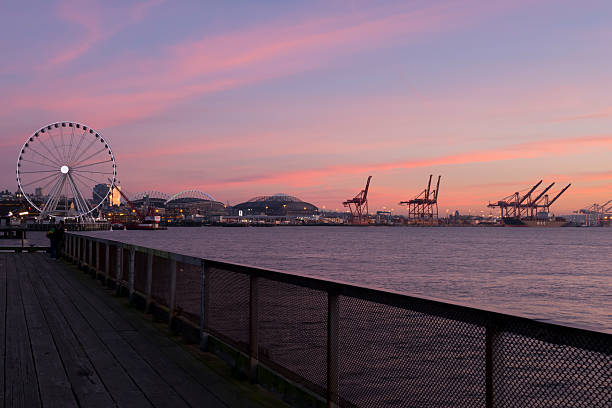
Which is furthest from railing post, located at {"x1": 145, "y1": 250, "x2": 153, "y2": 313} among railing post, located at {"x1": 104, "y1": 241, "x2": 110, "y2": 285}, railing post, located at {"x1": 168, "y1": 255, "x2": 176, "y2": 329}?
railing post, located at {"x1": 104, "y1": 241, "x2": 110, "y2": 285}

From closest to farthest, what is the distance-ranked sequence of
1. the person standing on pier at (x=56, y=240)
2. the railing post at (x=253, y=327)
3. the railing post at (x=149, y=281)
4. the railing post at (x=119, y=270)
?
the railing post at (x=253, y=327)
the railing post at (x=149, y=281)
the railing post at (x=119, y=270)
the person standing on pier at (x=56, y=240)

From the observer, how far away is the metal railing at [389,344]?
135 inches

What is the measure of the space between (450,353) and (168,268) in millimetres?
6034

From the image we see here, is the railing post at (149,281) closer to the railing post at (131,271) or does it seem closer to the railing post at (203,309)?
the railing post at (131,271)

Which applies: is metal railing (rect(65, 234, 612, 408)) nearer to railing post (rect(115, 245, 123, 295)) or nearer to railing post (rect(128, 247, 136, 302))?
railing post (rect(128, 247, 136, 302))

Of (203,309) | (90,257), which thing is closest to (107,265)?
(90,257)

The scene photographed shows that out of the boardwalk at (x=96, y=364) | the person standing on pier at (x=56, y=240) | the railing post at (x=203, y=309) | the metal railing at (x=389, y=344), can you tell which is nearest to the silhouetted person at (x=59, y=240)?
the person standing on pier at (x=56, y=240)

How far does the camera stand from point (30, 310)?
11.7 meters

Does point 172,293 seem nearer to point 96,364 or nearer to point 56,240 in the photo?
point 96,364

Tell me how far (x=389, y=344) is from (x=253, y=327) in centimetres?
220

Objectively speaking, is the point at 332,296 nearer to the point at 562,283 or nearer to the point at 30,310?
the point at 30,310

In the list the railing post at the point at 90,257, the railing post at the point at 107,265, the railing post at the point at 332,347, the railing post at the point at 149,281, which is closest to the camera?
the railing post at the point at 332,347

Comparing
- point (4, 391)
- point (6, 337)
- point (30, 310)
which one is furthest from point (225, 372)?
point (30, 310)

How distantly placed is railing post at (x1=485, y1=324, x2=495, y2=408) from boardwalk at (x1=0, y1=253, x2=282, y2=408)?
8.92 ft
